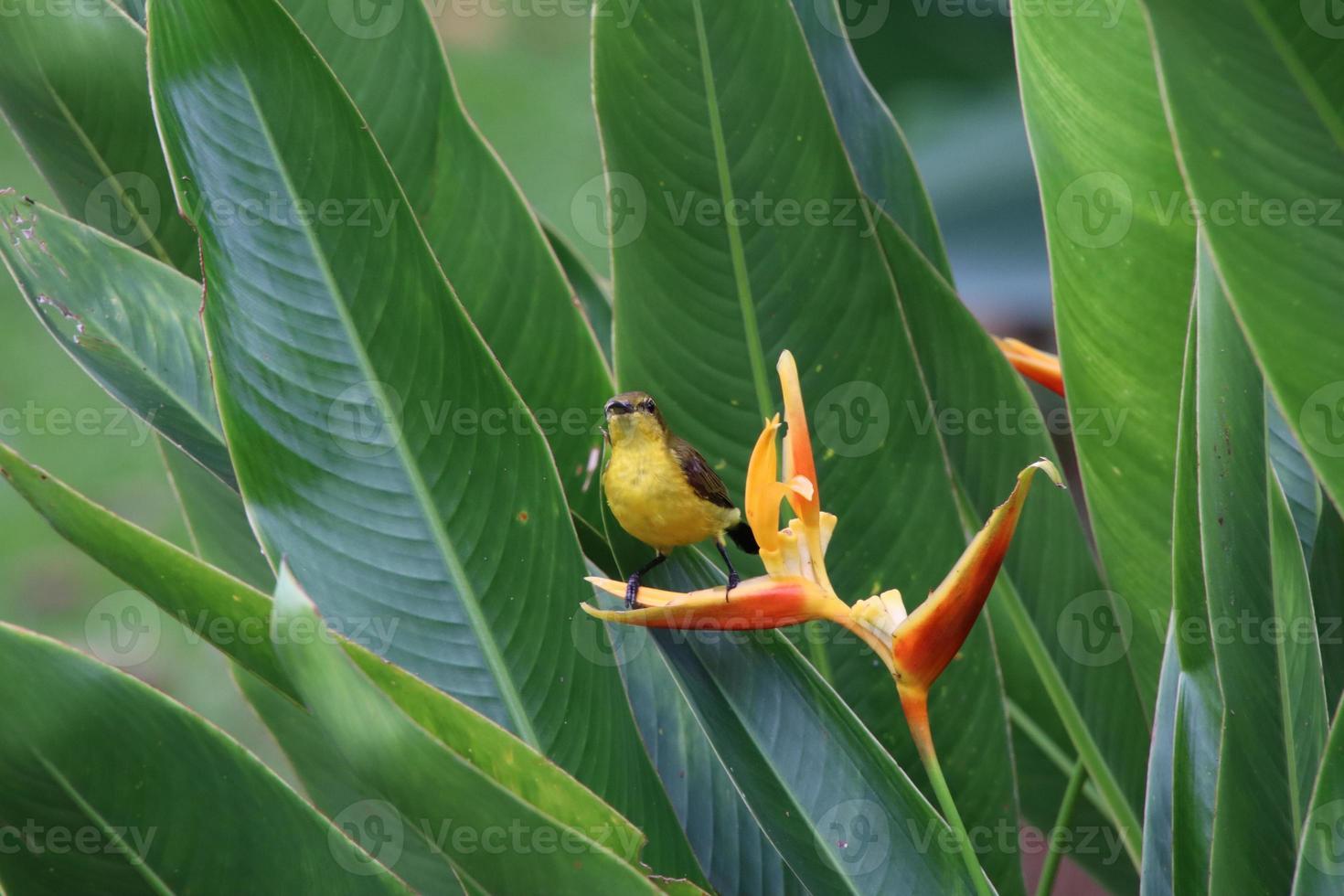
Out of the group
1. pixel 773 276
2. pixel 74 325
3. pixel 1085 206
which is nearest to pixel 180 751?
pixel 74 325

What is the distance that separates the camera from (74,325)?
3.35 feet

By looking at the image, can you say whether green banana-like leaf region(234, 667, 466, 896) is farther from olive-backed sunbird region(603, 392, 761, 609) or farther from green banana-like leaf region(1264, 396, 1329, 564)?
green banana-like leaf region(1264, 396, 1329, 564)

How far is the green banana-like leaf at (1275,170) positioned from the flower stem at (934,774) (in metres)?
0.27

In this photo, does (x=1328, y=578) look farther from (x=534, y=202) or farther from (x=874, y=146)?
(x=534, y=202)

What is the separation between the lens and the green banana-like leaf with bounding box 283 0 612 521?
4.00 feet

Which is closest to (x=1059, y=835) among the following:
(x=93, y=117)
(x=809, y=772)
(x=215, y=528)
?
(x=809, y=772)

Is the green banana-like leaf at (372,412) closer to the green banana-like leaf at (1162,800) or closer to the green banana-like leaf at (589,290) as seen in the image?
the green banana-like leaf at (1162,800)

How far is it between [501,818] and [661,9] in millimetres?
772

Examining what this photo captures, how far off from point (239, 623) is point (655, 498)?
1.16ft

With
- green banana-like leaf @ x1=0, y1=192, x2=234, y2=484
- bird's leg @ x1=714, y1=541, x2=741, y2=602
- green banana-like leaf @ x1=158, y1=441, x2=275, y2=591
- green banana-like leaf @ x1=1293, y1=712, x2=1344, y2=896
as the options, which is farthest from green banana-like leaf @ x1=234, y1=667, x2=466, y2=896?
green banana-like leaf @ x1=1293, y1=712, x2=1344, y2=896

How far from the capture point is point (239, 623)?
2.80 feet

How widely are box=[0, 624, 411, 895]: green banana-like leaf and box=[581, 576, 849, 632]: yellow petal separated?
0.24 metres

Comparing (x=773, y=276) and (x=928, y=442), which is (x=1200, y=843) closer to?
(x=928, y=442)

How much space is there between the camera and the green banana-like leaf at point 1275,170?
62 centimetres
